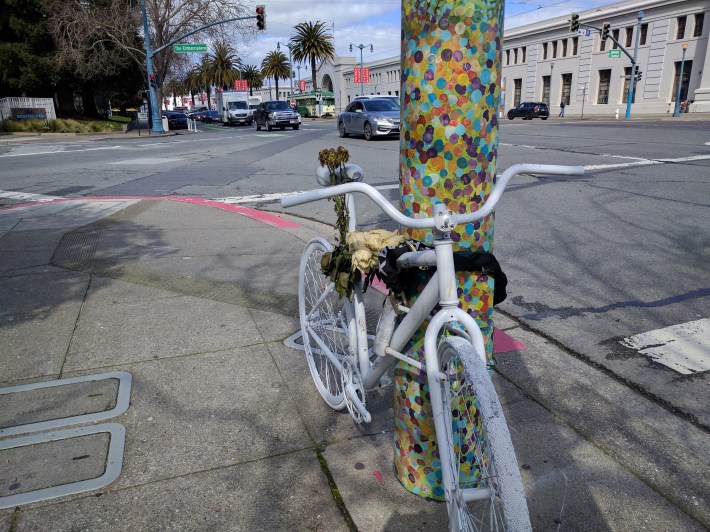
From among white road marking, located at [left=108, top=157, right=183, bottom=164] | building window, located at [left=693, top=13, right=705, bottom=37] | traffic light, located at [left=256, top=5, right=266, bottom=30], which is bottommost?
white road marking, located at [left=108, top=157, right=183, bottom=164]

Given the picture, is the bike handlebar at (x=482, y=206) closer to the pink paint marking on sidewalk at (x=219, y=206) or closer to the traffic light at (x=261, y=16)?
the pink paint marking on sidewalk at (x=219, y=206)

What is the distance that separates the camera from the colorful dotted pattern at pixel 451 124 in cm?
201

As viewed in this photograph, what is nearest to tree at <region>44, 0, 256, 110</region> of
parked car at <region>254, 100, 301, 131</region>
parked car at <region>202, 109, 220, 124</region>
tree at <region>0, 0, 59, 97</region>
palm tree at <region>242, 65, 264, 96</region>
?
tree at <region>0, 0, 59, 97</region>

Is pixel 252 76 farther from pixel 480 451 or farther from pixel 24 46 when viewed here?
pixel 480 451

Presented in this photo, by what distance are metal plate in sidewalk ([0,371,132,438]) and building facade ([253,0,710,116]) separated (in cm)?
4329

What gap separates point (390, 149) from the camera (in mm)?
17438

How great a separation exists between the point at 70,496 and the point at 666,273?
5188 mm

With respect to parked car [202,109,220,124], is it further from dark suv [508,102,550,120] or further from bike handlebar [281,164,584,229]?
bike handlebar [281,164,584,229]

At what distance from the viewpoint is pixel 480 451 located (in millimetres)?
1793

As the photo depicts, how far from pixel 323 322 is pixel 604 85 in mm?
60166

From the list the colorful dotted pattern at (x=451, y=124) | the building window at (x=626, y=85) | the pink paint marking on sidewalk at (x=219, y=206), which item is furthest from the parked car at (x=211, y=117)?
the colorful dotted pattern at (x=451, y=124)

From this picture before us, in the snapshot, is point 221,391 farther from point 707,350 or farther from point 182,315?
point 707,350

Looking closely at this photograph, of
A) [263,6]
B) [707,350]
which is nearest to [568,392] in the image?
[707,350]

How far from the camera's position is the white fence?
128 ft
